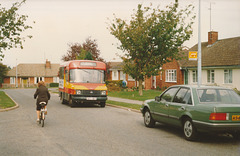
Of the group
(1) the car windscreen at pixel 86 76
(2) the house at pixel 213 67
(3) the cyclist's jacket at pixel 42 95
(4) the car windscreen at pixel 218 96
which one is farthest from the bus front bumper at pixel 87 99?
(4) the car windscreen at pixel 218 96

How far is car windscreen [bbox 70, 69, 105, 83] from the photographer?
1833 centimetres

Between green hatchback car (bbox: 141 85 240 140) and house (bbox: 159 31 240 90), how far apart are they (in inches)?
661

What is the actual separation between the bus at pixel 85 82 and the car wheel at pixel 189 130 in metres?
10.1

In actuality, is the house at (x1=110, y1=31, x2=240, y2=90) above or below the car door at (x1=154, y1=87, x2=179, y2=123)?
above

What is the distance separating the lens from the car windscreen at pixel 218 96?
809 cm

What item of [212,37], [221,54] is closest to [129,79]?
[212,37]

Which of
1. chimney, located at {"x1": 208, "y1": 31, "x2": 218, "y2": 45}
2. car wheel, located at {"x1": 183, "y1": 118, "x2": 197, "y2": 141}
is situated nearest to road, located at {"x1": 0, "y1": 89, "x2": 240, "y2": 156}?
car wheel, located at {"x1": 183, "y1": 118, "x2": 197, "y2": 141}

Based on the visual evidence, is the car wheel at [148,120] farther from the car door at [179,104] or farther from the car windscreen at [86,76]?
the car windscreen at [86,76]

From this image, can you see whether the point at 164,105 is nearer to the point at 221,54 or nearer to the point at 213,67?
the point at 213,67

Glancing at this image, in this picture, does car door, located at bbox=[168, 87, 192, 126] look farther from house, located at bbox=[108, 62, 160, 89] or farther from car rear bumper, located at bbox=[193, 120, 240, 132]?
Result: house, located at bbox=[108, 62, 160, 89]

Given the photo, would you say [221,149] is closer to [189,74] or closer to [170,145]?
[170,145]

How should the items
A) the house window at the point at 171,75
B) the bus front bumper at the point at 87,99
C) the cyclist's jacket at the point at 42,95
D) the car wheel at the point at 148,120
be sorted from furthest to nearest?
the house window at the point at 171,75
the bus front bumper at the point at 87,99
the cyclist's jacket at the point at 42,95
the car wheel at the point at 148,120

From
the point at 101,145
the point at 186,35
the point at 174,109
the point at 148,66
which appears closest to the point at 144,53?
the point at 148,66

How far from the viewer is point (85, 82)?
60.2ft
